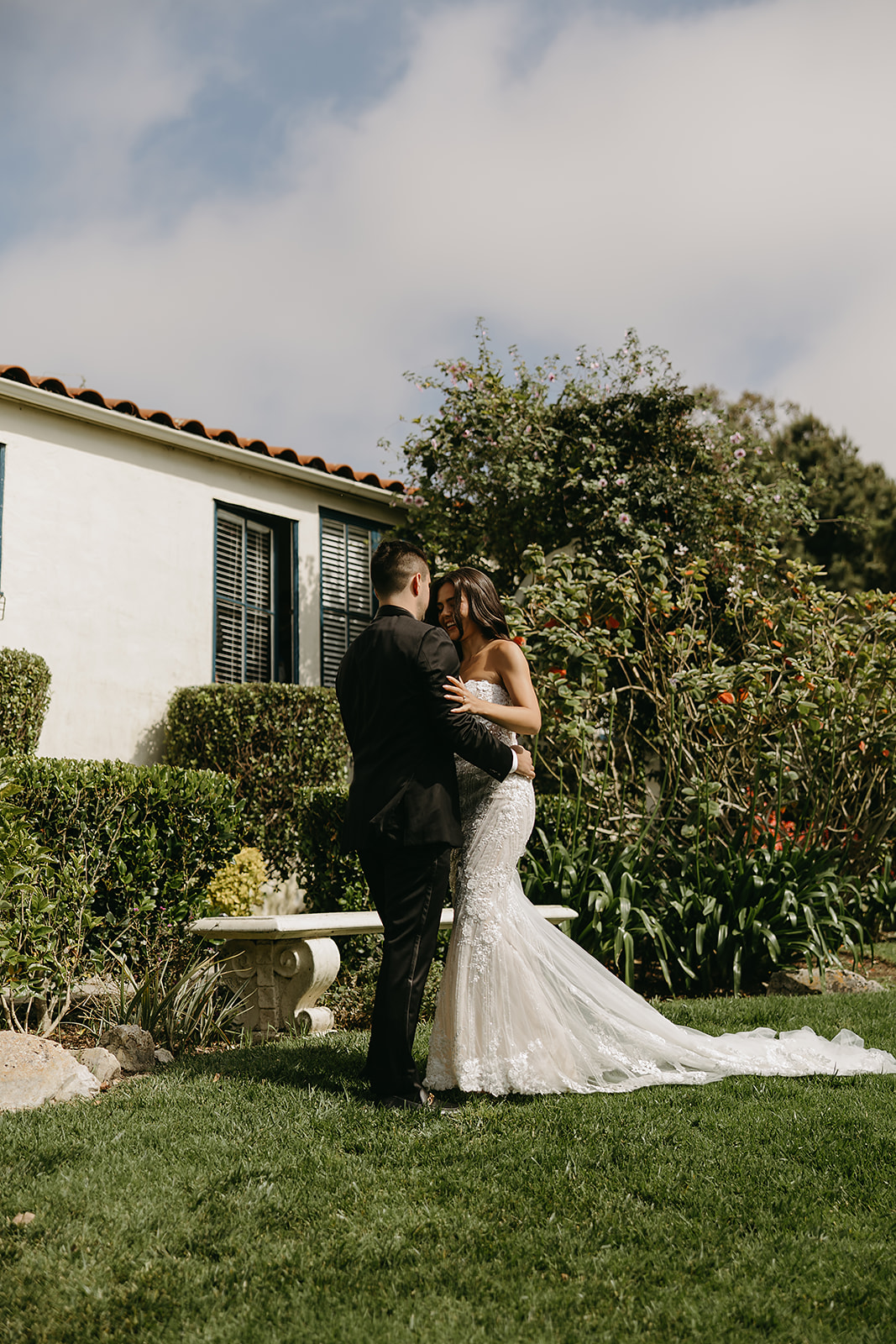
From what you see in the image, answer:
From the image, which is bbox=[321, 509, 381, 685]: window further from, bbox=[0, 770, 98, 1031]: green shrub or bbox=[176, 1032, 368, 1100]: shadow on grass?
bbox=[176, 1032, 368, 1100]: shadow on grass

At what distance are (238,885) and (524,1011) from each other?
156 inches

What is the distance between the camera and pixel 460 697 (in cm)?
394

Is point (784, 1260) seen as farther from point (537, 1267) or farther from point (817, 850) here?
point (817, 850)

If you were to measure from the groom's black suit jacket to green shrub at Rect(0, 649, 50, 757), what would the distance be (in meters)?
5.00

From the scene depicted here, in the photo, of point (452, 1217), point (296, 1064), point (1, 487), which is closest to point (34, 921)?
point (296, 1064)

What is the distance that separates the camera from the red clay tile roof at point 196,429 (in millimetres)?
9141

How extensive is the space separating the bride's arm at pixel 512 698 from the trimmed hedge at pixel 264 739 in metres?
5.06

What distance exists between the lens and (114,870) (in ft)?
19.7

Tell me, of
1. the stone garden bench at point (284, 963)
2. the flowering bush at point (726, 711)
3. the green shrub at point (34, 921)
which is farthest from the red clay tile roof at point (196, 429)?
the stone garden bench at point (284, 963)

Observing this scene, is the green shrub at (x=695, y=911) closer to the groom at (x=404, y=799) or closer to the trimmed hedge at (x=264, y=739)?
the trimmed hedge at (x=264, y=739)

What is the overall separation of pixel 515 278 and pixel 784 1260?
8965 millimetres

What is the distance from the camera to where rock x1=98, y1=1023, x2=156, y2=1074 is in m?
4.96

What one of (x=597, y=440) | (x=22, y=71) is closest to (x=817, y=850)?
(x=597, y=440)

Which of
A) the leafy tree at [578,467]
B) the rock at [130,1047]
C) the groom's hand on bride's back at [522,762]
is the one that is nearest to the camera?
the groom's hand on bride's back at [522,762]
